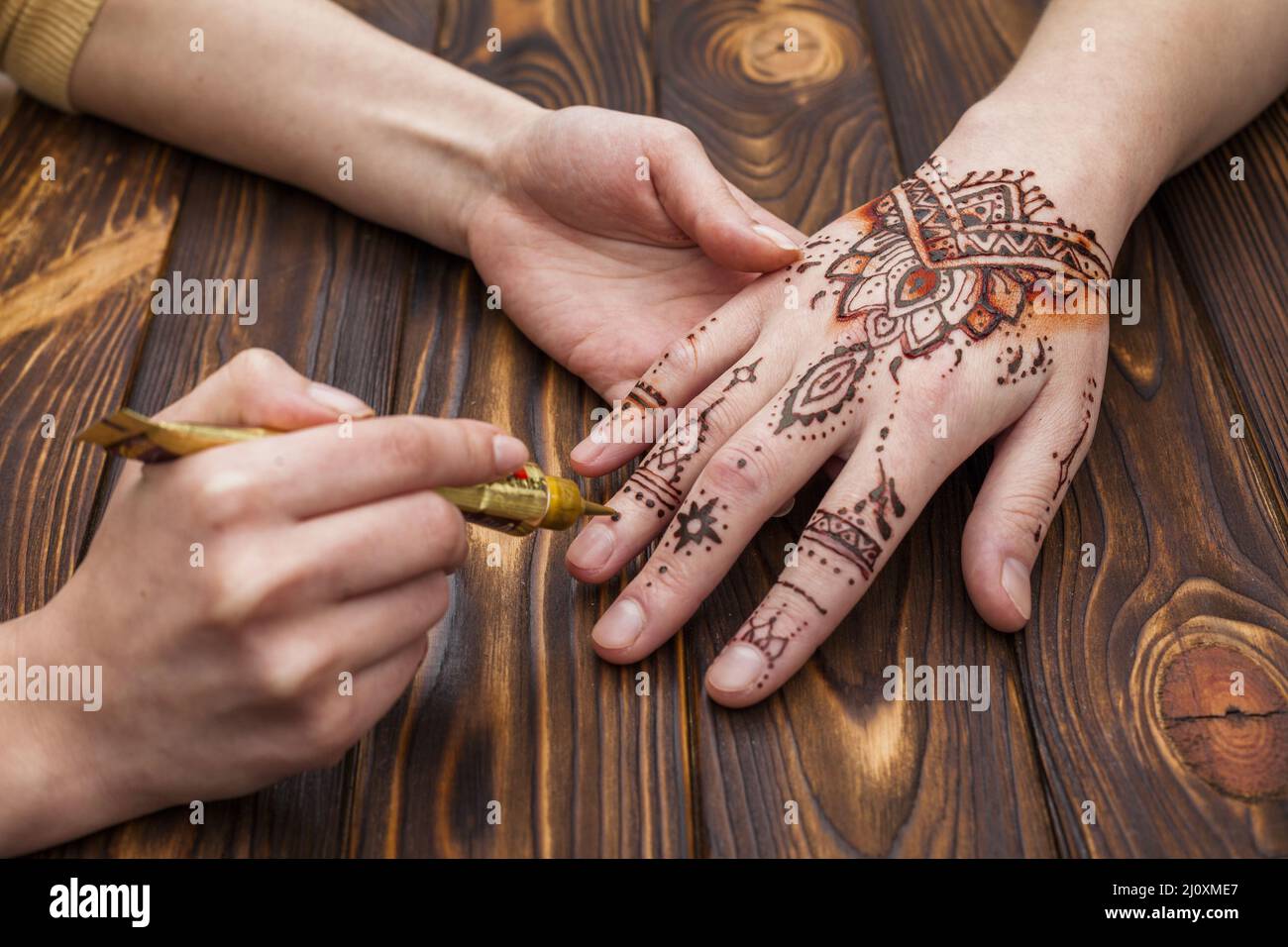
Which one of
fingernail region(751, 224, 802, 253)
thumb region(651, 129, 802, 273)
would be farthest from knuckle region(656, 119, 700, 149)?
fingernail region(751, 224, 802, 253)

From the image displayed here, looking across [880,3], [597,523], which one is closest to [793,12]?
[880,3]

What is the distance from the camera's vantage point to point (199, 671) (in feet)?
2.32

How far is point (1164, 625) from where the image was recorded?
2.95 ft

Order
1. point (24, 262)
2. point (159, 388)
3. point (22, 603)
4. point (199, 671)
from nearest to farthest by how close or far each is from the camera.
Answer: point (199, 671) < point (22, 603) < point (159, 388) < point (24, 262)

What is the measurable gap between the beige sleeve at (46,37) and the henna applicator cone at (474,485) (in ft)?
2.40

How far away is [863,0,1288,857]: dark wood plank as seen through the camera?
0.80 m

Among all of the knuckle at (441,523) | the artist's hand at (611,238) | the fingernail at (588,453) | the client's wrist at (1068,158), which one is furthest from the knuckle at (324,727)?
the client's wrist at (1068,158)

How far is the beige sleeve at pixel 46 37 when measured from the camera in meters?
1.28

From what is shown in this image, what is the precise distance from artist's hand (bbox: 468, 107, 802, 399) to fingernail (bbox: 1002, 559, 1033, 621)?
1.19 ft

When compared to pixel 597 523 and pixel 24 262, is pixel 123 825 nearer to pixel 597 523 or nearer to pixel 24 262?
pixel 597 523

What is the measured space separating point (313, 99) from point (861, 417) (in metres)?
0.74

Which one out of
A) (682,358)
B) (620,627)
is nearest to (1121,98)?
(682,358)
